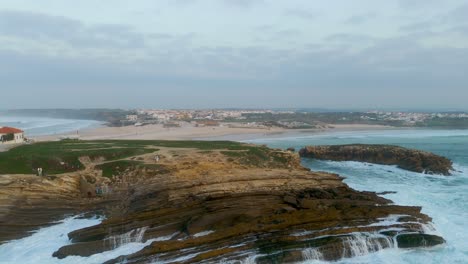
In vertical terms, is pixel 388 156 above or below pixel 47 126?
below

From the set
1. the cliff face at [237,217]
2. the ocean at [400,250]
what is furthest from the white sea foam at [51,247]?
the cliff face at [237,217]

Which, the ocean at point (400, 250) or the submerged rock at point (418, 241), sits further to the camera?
the submerged rock at point (418, 241)

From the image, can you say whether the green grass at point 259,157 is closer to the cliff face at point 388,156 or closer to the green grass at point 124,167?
the green grass at point 124,167

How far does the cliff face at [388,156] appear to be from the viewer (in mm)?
37281

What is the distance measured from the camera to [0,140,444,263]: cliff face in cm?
1628

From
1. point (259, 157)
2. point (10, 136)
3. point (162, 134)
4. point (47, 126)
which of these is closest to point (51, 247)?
point (259, 157)

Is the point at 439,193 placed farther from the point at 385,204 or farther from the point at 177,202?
the point at 177,202

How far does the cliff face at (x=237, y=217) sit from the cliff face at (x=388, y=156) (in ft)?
52.7

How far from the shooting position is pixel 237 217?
59.9 feet

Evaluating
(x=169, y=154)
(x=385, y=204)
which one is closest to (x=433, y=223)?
(x=385, y=204)

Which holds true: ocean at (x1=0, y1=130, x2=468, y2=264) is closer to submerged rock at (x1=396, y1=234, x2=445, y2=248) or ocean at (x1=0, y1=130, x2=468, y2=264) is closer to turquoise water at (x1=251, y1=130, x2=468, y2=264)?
turquoise water at (x1=251, y1=130, x2=468, y2=264)

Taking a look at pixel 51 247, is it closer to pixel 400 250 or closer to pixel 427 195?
pixel 400 250

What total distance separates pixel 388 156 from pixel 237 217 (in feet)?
96.2

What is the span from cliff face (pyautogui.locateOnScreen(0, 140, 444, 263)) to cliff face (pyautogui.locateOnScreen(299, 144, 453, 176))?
52.7ft
